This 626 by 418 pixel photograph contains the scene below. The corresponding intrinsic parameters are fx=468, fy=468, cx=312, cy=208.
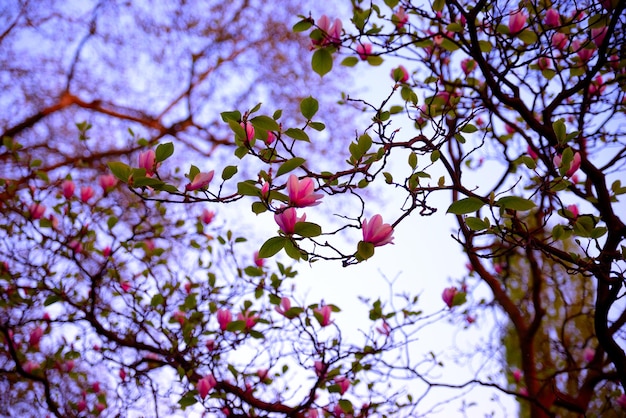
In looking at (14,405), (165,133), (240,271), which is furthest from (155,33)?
(14,405)

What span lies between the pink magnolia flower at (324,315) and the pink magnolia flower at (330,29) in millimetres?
1022

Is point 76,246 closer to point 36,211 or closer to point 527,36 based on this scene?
point 36,211

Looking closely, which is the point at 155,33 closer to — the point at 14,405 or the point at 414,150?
the point at 14,405

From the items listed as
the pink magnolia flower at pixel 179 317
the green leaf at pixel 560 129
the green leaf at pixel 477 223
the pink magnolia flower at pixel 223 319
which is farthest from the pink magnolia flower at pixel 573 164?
the pink magnolia flower at pixel 179 317

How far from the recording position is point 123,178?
95 cm

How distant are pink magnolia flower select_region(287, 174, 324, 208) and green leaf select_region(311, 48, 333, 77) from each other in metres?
0.66

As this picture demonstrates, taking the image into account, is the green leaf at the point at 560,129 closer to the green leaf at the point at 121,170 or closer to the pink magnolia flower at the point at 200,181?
the pink magnolia flower at the point at 200,181

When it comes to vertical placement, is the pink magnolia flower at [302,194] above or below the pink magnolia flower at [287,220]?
above

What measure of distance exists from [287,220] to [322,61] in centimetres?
75

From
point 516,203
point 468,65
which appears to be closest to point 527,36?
point 468,65

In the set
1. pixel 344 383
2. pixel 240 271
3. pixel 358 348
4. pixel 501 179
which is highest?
pixel 501 179

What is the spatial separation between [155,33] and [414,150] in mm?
3504

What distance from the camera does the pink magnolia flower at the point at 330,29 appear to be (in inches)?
58.2

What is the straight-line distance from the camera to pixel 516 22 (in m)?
1.60
